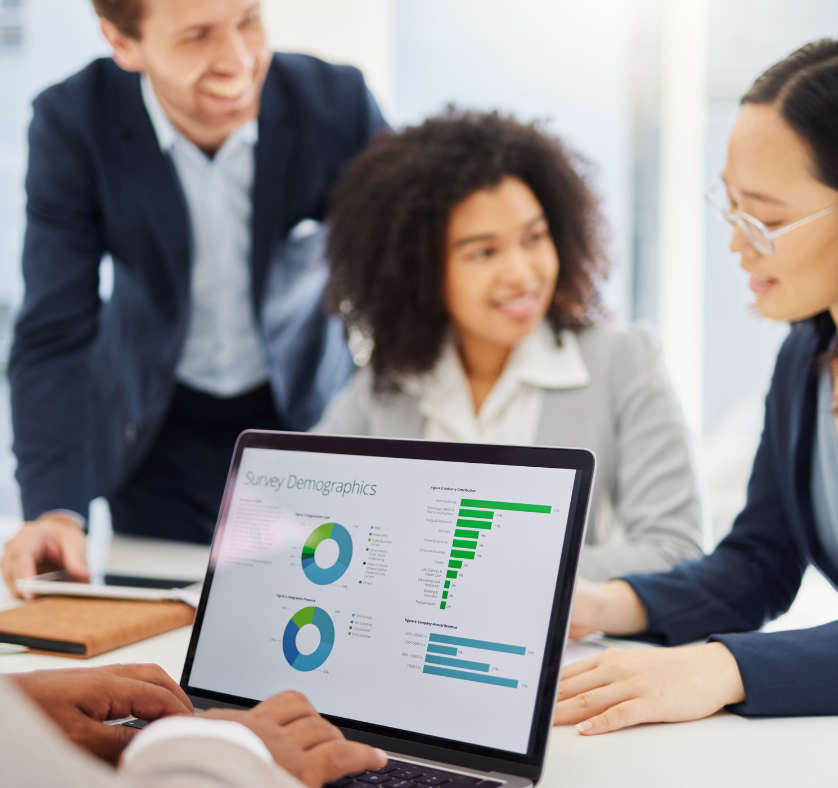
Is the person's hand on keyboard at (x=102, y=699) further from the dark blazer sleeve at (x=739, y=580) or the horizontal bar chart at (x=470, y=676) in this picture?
the dark blazer sleeve at (x=739, y=580)

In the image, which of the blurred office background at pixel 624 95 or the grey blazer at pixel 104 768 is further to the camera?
the blurred office background at pixel 624 95

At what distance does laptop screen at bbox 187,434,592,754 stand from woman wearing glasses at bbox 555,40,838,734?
339 mm

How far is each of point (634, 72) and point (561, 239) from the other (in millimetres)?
1318

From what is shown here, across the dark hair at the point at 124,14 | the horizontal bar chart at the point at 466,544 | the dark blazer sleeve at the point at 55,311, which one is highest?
the dark hair at the point at 124,14

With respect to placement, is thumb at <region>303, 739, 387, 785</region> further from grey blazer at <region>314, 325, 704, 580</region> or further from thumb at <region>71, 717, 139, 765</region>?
grey blazer at <region>314, 325, 704, 580</region>

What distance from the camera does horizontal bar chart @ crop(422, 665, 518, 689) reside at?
624 mm

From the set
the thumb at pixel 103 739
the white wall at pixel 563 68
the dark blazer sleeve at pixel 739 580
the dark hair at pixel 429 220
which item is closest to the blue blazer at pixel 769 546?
the dark blazer sleeve at pixel 739 580

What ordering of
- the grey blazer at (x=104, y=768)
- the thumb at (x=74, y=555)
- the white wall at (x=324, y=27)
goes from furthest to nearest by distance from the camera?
the white wall at (x=324, y=27) → the thumb at (x=74, y=555) → the grey blazer at (x=104, y=768)

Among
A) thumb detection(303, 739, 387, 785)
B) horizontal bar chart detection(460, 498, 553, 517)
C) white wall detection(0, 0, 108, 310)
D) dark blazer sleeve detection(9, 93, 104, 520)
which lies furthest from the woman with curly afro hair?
white wall detection(0, 0, 108, 310)

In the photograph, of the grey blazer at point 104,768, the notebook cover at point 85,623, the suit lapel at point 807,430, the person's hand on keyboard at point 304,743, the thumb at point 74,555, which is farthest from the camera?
the thumb at point 74,555

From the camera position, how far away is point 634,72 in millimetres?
2639

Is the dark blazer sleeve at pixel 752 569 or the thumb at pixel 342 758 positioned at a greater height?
the dark blazer sleeve at pixel 752 569

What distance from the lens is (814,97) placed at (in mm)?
1003

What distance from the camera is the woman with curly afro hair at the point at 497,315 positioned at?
4.76 feet
